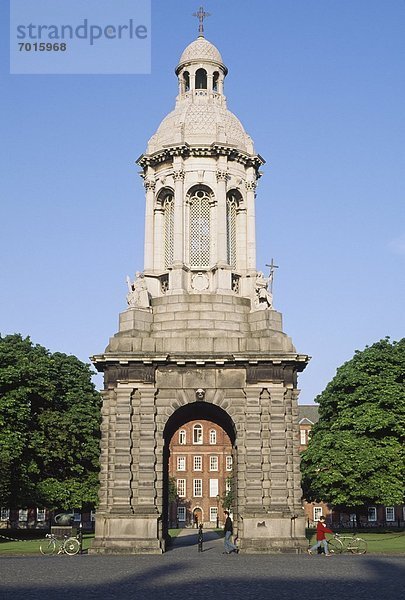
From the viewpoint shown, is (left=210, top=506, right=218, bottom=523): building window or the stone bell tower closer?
the stone bell tower

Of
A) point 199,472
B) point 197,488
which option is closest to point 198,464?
point 199,472

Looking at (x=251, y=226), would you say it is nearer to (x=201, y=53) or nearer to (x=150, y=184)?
(x=150, y=184)

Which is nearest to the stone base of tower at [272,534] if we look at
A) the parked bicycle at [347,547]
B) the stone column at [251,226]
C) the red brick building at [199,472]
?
the parked bicycle at [347,547]

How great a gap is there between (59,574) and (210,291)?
1941 centimetres

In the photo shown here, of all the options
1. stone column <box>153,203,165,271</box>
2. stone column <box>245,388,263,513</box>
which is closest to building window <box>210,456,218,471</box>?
stone column <box>153,203,165,271</box>

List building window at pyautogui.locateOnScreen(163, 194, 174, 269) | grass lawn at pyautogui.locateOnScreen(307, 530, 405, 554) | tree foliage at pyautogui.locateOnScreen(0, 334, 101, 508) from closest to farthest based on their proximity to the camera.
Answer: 1. grass lawn at pyautogui.locateOnScreen(307, 530, 405, 554)
2. building window at pyautogui.locateOnScreen(163, 194, 174, 269)
3. tree foliage at pyautogui.locateOnScreen(0, 334, 101, 508)

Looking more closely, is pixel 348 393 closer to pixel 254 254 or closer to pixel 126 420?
pixel 254 254

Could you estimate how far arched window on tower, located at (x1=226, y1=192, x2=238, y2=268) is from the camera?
1700 inches

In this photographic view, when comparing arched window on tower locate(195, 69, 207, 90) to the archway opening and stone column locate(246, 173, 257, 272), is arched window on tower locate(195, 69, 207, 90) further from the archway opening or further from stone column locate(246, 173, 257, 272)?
the archway opening

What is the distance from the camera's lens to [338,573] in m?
25.8

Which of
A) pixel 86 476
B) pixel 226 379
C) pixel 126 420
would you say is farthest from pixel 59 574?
pixel 86 476

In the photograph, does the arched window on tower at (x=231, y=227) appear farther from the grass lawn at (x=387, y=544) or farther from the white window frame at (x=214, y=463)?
the white window frame at (x=214, y=463)

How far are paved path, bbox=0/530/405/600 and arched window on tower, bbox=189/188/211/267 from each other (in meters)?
16.2

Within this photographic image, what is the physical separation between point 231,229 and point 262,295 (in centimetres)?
521
